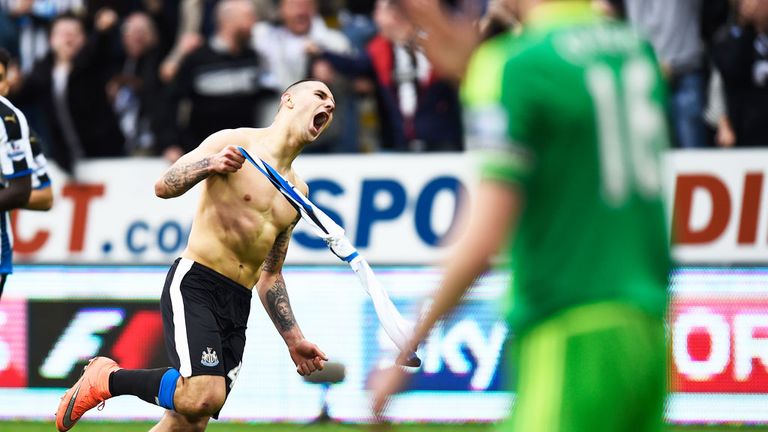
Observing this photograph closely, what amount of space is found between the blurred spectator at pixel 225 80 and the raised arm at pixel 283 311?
5155 mm

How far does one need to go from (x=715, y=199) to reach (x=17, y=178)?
6.34 meters

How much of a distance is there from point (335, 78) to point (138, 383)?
19.2 feet

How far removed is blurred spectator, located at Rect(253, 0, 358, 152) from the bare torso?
5.12 m

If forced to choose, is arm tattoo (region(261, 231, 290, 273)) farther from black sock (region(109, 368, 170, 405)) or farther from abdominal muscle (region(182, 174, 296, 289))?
black sock (region(109, 368, 170, 405))

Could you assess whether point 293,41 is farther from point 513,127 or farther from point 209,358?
point 513,127

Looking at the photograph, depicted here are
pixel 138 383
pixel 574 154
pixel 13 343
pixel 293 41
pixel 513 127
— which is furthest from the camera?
pixel 293 41

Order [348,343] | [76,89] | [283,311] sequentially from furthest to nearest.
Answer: [76,89] → [348,343] → [283,311]

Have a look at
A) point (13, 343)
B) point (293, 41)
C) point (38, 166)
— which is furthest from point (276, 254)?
point (293, 41)

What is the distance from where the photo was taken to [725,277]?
36.5 ft

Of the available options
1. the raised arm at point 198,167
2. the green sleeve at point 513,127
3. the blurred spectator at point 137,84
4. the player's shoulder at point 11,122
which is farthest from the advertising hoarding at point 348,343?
the green sleeve at point 513,127

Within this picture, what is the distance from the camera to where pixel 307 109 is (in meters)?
8.01

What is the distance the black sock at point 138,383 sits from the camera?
764 cm

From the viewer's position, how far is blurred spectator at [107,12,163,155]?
14375mm

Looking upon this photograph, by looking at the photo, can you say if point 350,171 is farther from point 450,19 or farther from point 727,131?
point 450,19
